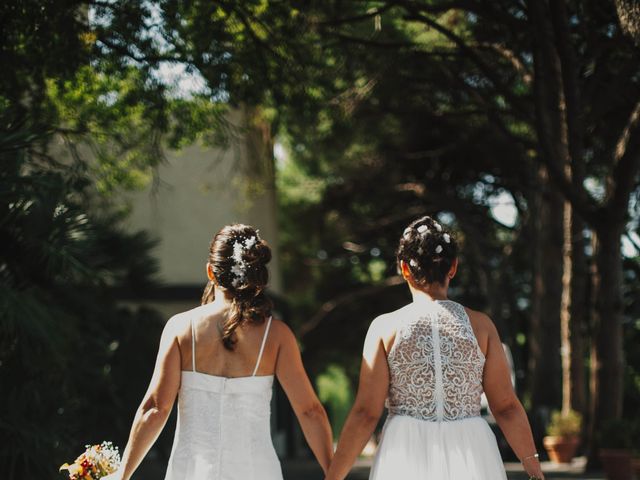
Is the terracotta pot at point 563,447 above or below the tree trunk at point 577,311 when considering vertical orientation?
below

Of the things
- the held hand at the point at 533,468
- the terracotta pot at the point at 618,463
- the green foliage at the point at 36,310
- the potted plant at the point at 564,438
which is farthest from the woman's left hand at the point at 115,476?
the potted plant at the point at 564,438

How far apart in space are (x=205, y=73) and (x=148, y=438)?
7290 mm

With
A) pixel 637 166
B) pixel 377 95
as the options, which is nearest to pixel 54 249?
pixel 637 166

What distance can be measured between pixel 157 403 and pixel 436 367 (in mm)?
1368

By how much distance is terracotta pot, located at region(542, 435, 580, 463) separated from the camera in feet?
58.0

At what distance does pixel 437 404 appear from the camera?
538cm

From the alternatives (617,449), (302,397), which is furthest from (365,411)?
(617,449)

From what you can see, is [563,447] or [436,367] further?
[563,447]

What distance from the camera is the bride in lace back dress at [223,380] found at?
5168 mm

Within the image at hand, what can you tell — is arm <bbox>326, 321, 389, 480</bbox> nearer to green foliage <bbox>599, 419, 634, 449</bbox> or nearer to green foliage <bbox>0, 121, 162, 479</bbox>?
green foliage <bbox>0, 121, 162, 479</bbox>

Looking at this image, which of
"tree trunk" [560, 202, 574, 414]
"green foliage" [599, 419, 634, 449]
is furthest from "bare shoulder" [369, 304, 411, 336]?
"tree trunk" [560, 202, 574, 414]

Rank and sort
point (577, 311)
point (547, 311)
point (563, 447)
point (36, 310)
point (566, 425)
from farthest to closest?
point (547, 311)
point (577, 311)
point (566, 425)
point (563, 447)
point (36, 310)

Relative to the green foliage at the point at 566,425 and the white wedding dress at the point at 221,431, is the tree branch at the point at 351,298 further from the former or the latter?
the white wedding dress at the point at 221,431

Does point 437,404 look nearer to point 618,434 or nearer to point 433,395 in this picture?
point 433,395
